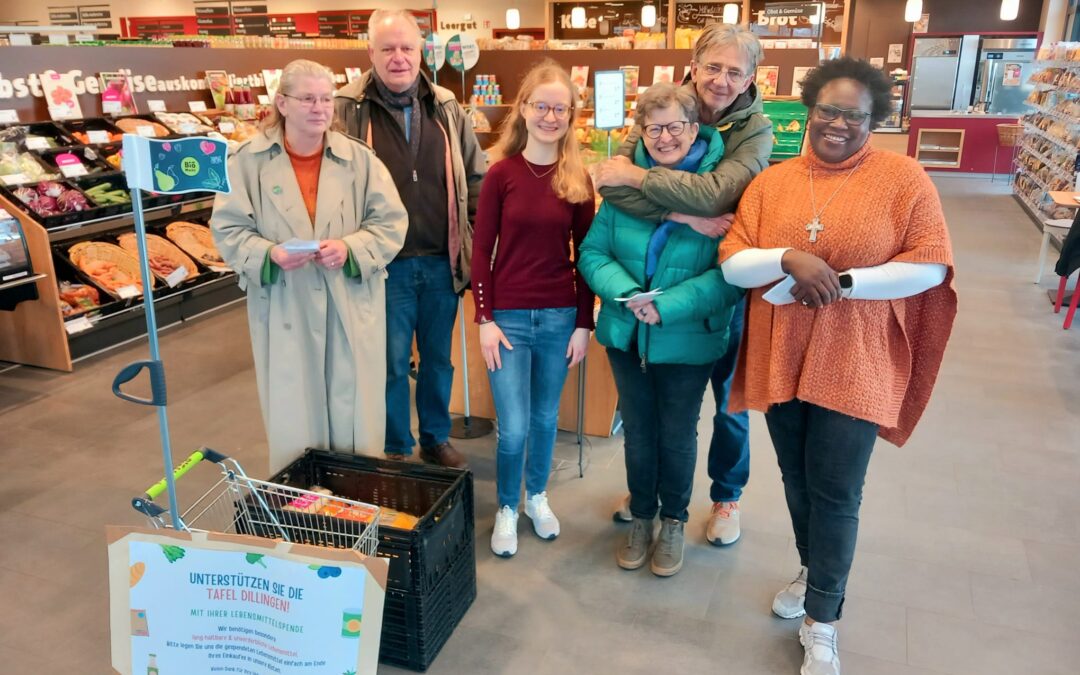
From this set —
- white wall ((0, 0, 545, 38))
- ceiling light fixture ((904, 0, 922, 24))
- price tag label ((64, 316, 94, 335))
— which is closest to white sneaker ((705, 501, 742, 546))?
price tag label ((64, 316, 94, 335))

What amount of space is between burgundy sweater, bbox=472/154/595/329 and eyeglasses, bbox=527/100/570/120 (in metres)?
0.16

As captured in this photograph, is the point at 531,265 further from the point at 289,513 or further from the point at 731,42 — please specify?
the point at 289,513

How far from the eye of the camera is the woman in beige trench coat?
2.37m

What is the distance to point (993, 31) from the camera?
42.4 feet

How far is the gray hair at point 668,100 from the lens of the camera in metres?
2.07

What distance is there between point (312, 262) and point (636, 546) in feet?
4.65

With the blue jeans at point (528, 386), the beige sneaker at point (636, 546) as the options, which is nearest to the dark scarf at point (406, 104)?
the blue jeans at point (528, 386)

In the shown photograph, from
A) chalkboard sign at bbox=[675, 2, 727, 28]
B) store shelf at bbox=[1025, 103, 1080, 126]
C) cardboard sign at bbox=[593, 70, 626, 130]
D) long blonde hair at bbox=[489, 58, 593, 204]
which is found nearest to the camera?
long blonde hair at bbox=[489, 58, 593, 204]

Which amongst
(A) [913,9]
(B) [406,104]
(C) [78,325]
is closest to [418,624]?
(B) [406,104]

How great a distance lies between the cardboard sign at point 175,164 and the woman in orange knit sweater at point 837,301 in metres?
1.25

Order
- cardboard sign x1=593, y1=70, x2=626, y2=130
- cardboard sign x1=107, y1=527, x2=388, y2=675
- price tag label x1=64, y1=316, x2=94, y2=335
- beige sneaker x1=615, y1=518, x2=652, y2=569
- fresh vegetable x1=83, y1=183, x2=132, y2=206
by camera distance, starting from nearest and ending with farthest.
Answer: cardboard sign x1=107, y1=527, x2=388, y2=675, beige sneaker x1=615, y1=518, x2=652, y2=569, cardboard sign x1=593, y1=70, x2=626, y2=130, price tag label x1=64, y1=316, x2=94, y2=335, fresh vegetable x1=83, y1=183, x2=132, y2=206

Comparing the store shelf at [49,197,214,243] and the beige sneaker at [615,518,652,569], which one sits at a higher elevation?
the store shelf at [49,197,214,243]

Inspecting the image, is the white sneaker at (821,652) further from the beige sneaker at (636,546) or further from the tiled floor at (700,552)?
the beige sneaker at (636,546)

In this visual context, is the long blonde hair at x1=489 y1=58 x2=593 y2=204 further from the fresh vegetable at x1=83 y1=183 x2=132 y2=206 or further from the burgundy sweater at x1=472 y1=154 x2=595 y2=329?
the fresh vegetable at x1=83 y1=183 x2=132 y2=206
